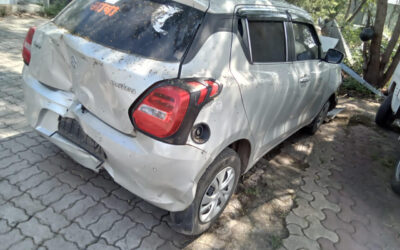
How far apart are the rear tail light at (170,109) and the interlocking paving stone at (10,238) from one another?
Answer: 1.18 meters

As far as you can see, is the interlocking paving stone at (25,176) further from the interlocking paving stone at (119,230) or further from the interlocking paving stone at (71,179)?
the interlocking paving stone at (119,230)

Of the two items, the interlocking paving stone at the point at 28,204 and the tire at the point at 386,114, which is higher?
the tire at the point at 386,114

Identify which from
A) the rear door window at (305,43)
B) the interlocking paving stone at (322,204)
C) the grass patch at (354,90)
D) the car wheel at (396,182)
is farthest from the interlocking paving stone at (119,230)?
the grass patch at (354,90)

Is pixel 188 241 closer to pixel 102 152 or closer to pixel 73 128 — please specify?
pixel 102 152

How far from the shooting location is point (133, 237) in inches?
99.2

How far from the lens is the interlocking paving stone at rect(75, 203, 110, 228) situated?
8.39 feet

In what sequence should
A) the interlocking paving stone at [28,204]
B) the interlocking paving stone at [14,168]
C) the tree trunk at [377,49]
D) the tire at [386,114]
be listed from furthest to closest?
1. the tree trunk at [377,49]
2. the tire at [386,114]
3. the interlocking paving stone at [14,168]
4. the interlocking paving stone at [28,204]

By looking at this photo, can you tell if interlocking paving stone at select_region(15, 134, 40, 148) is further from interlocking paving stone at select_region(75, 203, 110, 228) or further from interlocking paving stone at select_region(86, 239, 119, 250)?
interlocking paving stone at select_region(86, 239, 119, 250)

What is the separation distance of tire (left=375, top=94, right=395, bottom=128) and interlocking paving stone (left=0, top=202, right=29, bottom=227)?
5265 mm

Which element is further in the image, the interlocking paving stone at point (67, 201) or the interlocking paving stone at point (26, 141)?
the interlocking paving stone at point (26, 141)

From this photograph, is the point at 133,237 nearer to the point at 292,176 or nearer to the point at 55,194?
the point at 55,194

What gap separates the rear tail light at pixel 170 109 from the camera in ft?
6.63

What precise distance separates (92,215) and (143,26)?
150 centimetres

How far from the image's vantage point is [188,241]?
Result: 2582 millimetres
